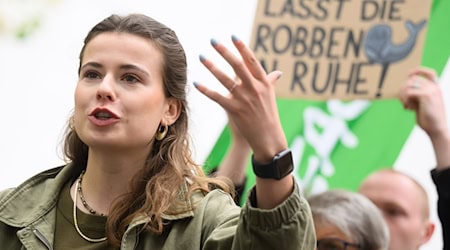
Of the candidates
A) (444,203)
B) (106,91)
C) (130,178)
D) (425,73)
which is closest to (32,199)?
(130,178)

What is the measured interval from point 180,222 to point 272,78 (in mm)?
485

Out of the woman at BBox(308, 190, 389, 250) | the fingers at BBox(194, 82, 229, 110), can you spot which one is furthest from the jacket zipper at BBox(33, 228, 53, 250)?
the woman at BBox(308, 190, 389, 250)

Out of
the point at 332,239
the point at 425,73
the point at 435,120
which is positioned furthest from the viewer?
the point at 425,73

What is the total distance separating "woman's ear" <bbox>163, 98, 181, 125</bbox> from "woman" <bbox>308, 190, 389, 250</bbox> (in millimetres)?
797

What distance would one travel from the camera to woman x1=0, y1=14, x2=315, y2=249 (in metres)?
2.62

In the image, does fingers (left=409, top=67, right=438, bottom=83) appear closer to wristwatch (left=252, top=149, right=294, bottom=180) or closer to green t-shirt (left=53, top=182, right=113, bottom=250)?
green t-shirt (left=53, top=182, right=113, bottom=250)

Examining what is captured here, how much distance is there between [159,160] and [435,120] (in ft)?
4.58

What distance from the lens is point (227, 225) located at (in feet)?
8.37

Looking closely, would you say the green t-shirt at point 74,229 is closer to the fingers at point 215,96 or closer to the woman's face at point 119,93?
the woman's face at point 119,93

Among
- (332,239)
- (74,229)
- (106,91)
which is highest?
(106,91)

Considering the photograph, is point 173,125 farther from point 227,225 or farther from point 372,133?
point 372,133

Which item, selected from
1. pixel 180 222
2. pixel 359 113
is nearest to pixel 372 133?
pixel 359 113

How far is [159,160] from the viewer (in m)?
2.86

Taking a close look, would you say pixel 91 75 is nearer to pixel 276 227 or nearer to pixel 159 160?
pixel 159 160
